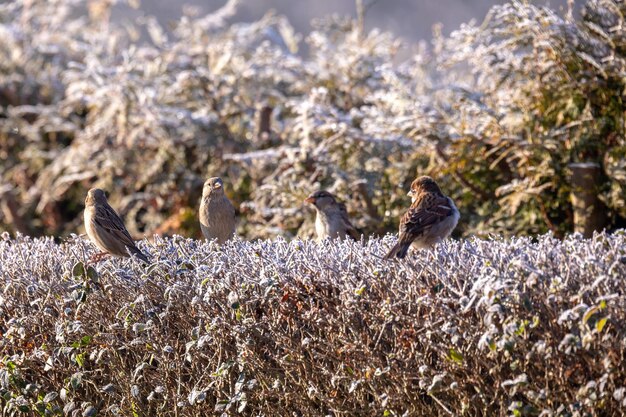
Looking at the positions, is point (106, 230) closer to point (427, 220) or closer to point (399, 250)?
point (427, 220)

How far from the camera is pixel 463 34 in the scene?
296 inches

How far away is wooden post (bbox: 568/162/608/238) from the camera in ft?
22.4

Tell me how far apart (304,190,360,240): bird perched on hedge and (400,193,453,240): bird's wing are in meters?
1.63

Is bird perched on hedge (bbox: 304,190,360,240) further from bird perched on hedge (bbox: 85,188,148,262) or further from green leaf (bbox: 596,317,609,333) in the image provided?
green leaf (bbox: 596,317,609,333)

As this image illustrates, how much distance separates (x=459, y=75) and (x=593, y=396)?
25.9ft

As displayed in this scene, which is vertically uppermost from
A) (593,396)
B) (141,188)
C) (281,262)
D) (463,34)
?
(463,34)

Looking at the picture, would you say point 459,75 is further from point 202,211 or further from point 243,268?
point 243,268

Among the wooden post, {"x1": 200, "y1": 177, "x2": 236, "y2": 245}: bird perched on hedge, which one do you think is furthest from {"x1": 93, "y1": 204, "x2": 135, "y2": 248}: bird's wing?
the wooden post

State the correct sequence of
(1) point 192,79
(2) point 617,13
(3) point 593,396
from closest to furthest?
(3) point 593,396, (2) point 617,13, (1) point 192,79

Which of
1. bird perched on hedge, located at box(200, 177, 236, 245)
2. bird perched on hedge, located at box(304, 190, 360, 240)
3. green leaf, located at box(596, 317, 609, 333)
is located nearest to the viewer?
green leaf, located at box(596, 317, 609, 333)

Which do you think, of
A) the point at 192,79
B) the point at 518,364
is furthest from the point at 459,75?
the point at 518,364

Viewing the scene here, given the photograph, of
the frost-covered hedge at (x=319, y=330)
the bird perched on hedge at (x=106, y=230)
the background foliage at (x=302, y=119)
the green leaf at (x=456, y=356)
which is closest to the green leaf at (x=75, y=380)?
the frost-covered hedge at (x=319, y=330)

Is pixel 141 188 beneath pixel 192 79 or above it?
beneath

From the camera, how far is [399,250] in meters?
4.12
